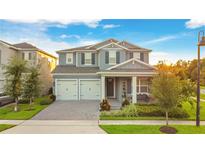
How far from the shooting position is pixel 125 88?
1584cm

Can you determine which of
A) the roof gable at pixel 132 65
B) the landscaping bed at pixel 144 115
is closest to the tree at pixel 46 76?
the roof gable at pixel 132 65

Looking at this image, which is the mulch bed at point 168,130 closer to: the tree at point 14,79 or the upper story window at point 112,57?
the upper story window at point 112,57

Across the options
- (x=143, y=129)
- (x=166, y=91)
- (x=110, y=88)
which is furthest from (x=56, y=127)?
(x=110, y=88)

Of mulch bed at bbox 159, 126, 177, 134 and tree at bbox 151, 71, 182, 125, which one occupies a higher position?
tree at bbox 151, 71, 182, 125

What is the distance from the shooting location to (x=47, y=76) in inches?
794

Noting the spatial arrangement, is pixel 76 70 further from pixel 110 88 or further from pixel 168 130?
pixel 168 130

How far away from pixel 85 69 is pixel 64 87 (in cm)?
296

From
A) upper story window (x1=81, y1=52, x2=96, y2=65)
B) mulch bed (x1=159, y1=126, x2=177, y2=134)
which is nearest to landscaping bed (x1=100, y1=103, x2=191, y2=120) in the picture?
mulch bed (x1=159, y1=126, x2=177, y2=134)

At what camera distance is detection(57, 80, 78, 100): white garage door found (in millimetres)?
15570

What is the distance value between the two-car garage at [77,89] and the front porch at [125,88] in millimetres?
1288

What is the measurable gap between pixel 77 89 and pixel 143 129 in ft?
31.2

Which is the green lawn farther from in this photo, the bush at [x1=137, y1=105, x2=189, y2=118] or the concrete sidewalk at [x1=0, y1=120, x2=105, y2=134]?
the bush at [x1=137, y1=105, x2=189, y2=118]
